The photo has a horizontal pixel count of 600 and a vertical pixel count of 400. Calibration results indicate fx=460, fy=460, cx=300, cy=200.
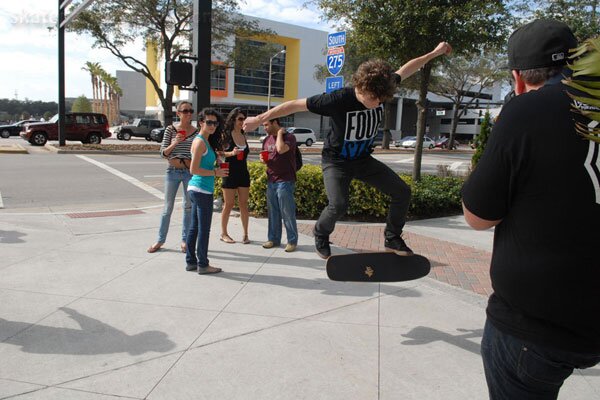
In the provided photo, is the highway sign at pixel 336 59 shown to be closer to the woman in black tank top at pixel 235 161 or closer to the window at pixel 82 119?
the woman in black tank top at pixel 235 161

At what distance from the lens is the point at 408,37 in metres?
9.44

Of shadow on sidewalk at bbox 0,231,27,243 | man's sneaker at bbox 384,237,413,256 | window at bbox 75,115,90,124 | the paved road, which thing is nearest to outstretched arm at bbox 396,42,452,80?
man's sneaker at bbox 384,237,413,256

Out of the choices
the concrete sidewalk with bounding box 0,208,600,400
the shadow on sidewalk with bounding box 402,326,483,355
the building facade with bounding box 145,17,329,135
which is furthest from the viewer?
the building facade with bounding box 145,17,329,135

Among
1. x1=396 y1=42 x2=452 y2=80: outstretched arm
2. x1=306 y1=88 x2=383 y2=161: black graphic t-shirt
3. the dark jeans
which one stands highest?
x1=396 y1=42 x2=452 y2=80: outstretched arm

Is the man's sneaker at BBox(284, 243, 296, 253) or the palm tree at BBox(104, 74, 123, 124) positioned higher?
the palm tree at BBox(104, 74, 123, 124)

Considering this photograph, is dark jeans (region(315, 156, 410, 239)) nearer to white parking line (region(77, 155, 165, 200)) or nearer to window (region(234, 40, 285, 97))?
white parking line (region(77, 155, 165, 200))

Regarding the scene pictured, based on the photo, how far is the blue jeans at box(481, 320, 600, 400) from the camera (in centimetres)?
146

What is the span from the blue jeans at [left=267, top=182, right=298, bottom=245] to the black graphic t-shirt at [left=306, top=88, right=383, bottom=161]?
6.85ft

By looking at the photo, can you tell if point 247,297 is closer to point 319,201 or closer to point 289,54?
point 319,201

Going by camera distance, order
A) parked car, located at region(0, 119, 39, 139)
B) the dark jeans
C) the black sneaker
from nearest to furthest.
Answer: the dark jeans < the black sneaker < parked car, located at region(0, 119, 39, 139)

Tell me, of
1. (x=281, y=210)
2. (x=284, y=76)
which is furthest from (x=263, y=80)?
(x=281, y=210)

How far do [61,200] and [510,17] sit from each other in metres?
10.6

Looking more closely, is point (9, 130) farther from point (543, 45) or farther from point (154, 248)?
Result: point (543, 45)

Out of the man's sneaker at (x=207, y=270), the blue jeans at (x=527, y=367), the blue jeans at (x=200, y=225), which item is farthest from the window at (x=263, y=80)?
the blue jeans at (x=527, y=367)
